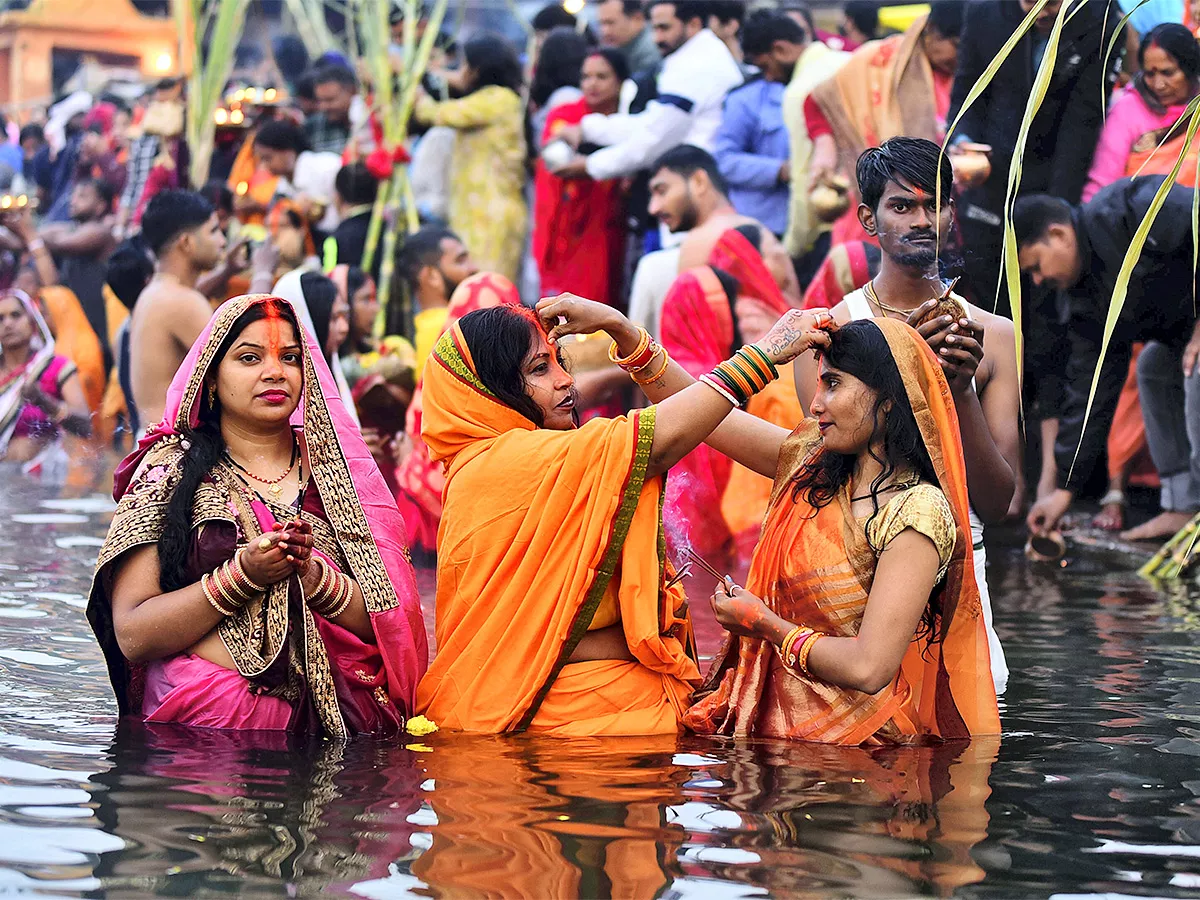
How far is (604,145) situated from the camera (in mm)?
9914

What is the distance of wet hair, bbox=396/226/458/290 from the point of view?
9.52m

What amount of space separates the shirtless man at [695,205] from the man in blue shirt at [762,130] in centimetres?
31

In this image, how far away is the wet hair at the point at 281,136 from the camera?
37.9 ft

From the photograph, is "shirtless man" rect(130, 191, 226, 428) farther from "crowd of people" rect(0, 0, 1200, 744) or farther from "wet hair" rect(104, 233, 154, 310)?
"wet hair" rect(104, 233, 154, 310)

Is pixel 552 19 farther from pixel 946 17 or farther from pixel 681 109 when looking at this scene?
pixel 946 17

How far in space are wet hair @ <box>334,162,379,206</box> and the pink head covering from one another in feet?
21.5

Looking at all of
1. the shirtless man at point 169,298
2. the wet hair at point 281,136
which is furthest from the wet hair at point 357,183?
the shirtless man at point 169,298

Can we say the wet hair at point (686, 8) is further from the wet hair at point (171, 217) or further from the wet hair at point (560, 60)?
the wet hair at point (171, 217)

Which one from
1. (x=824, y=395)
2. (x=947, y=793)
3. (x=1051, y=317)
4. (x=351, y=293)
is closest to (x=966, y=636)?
(x=947, y=793)

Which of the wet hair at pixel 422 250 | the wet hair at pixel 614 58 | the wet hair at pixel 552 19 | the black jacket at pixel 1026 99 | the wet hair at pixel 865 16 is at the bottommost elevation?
the wet hair at pixel 422 250

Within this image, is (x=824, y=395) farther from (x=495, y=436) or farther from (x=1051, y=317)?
(x=1051, y=317)

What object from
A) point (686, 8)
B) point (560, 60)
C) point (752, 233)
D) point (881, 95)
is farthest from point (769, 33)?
point (560, 60)

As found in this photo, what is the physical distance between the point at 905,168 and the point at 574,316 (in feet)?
3.09

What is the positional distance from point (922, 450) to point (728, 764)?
0.90 m
